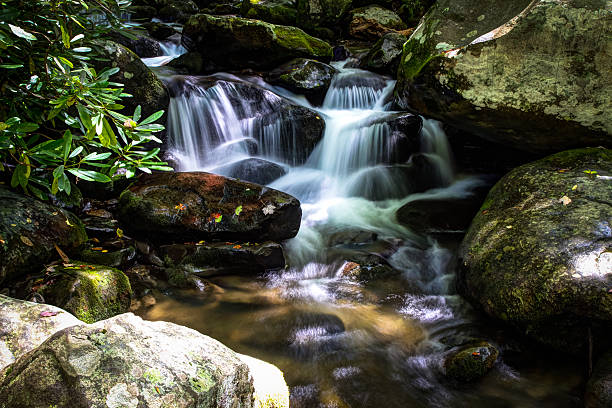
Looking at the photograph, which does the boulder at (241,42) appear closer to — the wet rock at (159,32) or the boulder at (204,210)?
the wet rock at (159,32)

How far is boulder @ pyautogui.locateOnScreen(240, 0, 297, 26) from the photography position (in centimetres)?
1270

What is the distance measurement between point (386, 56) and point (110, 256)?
8.00 meters

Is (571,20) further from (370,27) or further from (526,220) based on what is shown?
(370,27)

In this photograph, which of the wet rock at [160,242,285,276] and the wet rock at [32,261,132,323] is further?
the wet rock at [160,242,285,276]

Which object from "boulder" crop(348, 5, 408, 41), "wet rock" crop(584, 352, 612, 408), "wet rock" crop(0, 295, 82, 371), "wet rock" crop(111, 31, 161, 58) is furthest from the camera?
"boulder" crop(348, 5, 408, 41)

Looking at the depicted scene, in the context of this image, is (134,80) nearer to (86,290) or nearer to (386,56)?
(86,290)

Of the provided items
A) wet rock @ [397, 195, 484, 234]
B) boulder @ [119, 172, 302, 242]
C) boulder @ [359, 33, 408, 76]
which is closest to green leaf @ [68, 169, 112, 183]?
boulder @ [119, 172, 302, 242]

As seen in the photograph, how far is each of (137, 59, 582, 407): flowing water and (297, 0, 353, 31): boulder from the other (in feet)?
15.6

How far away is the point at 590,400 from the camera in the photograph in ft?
8.82

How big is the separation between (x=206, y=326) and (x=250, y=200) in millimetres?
1875

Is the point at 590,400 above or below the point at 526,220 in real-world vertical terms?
below

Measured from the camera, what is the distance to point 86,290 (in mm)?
3240

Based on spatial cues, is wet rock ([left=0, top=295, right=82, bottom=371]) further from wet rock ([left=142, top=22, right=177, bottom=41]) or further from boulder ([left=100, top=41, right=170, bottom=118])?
wet rock ([left=142, top=22, right=177, bottom=41])

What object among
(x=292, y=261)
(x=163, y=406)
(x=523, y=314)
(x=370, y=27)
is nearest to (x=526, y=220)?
(x=523, y=314)
